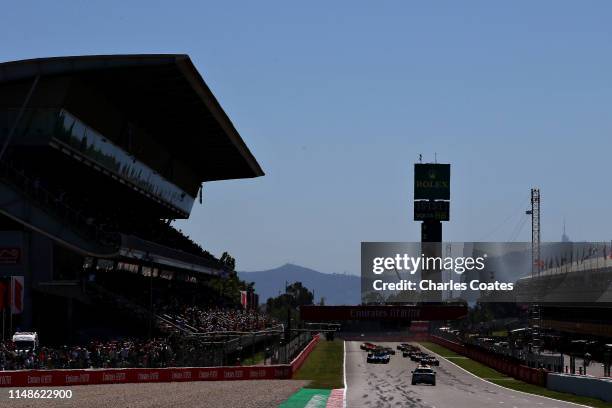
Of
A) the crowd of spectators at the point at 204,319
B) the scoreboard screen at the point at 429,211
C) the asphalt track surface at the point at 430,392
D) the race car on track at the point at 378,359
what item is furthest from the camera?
the scoreboard screen at the point at 429,211

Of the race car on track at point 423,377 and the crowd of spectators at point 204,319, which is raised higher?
the crowd of spectators at point 204,319

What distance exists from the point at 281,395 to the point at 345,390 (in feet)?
25.5

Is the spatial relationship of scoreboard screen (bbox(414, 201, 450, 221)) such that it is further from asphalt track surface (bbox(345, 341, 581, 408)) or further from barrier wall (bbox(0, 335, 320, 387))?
barrier wall (bbox(0, 335, 320, 387))

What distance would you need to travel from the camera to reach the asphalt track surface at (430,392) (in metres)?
42.1

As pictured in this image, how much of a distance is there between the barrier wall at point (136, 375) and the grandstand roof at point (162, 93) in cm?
1571

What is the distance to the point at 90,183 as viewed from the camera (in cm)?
6800

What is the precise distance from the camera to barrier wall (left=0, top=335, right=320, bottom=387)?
4509 centimetres

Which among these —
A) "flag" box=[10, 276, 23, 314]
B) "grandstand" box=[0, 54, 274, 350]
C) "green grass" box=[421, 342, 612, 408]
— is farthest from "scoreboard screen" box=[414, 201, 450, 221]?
"flag" box=[10, 276, 23, 314]

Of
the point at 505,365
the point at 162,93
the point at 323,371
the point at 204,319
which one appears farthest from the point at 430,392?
the point at 204,319

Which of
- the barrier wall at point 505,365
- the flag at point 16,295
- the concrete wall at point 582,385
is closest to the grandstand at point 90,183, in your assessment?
the flag at point 16,295

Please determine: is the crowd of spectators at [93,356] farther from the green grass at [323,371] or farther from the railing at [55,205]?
the green grass at [323,371]

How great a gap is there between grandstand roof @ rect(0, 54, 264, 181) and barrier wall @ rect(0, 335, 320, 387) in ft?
51.6

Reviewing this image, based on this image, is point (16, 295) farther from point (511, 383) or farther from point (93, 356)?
point (511, 383)

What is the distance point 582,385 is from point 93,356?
76.7 ft
